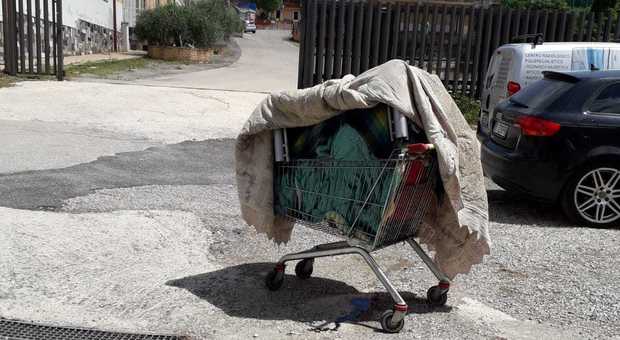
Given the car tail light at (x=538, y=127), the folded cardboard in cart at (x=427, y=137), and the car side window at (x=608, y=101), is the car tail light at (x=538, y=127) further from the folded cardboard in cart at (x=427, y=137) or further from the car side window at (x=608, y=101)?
the folded cardboard in cart at (x=427, y=137)

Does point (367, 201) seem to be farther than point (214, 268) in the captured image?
No

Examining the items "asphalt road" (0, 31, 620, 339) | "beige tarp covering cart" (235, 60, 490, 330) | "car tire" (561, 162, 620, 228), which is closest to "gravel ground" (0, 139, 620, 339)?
"asphalt road" (0, 31, 620, 339)

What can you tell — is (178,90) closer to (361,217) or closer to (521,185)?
(521,185)

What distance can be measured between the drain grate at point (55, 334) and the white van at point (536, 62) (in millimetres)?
6591

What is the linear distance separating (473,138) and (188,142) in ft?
21.7

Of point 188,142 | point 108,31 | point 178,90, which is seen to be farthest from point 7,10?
point 108,31

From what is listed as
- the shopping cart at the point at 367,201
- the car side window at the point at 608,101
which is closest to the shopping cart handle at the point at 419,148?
the shopping cart at the point at 367,201

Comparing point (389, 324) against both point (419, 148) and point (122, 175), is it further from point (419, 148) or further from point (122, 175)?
point (122, 175)

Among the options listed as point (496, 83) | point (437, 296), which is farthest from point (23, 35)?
point (437, 296)

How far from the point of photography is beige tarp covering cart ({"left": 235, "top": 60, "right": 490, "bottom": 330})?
3.96 metres

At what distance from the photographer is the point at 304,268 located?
4969 mm

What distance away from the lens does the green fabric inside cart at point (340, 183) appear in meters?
A: 4.09

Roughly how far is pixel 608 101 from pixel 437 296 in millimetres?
3522

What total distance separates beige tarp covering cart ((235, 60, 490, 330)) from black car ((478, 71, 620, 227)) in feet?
8.44
